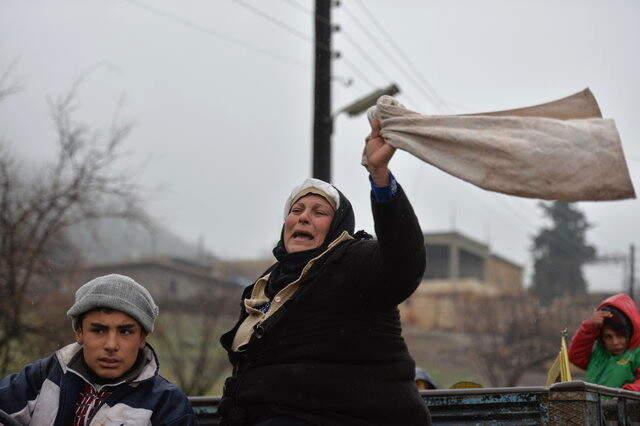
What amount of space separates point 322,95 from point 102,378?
7701 mm

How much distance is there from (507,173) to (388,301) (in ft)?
2.50

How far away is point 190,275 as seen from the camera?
150 feet

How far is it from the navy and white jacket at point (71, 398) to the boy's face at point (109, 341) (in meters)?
0.06

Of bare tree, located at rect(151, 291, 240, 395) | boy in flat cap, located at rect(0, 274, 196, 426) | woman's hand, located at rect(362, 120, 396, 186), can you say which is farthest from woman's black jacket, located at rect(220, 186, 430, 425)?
bare tree, located at rect(151, 291, 240, 395)

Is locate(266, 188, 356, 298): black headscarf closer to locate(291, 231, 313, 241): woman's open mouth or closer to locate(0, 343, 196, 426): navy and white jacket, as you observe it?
locate(291, 231, 313, 241): woman's open mouth

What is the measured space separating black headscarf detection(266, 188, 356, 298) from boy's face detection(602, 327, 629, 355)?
2.62 meters

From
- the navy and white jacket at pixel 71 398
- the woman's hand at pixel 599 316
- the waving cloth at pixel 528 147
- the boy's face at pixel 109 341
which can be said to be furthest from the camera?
the woman's hand at pixel 599 316

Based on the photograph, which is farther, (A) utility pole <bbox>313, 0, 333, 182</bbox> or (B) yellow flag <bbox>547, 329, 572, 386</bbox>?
(A) utility pole <bbox>313, 0, 333, 182</bbox>

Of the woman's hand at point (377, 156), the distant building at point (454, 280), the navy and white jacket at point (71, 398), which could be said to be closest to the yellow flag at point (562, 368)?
the woman's hand at point (377, 156)

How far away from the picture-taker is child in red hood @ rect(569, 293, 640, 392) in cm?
549

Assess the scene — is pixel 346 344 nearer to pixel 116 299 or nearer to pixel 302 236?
pixel 302 236

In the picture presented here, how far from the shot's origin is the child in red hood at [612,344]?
549cm

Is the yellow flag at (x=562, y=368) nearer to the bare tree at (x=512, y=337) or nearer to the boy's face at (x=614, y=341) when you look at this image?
the boy's face at (x=614, y=341)

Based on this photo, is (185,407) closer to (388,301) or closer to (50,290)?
(388,301)
